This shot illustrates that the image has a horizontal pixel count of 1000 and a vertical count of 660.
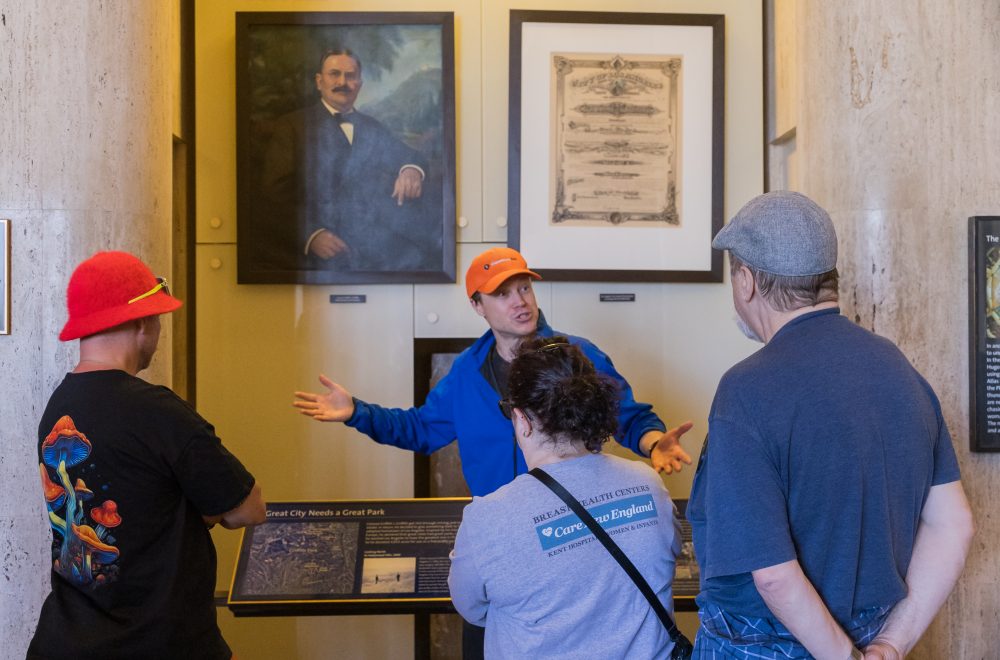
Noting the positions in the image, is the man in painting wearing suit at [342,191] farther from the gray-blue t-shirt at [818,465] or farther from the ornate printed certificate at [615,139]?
the gray-blue t-shirt at [818,465]

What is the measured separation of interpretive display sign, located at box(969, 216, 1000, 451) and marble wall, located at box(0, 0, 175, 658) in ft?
9.77

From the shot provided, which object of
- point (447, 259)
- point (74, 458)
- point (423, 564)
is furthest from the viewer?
point (447, 259)

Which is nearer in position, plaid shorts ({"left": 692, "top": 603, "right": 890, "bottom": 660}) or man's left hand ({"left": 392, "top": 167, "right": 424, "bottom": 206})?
plaid shorts ({"left": 692, "top": 603, "right": 890, "bottom": 660})

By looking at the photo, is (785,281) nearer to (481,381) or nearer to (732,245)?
(732,245)

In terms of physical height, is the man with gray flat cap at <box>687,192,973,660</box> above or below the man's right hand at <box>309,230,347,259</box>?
below

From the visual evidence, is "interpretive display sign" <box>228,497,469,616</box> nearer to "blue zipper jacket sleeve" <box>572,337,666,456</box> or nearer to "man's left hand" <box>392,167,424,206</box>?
"blue zipper jacket sleeve" <box>572,337,666,456</box>

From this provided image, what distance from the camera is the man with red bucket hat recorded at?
2459 mm

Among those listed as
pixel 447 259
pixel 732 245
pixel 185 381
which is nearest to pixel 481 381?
pixel 447 259

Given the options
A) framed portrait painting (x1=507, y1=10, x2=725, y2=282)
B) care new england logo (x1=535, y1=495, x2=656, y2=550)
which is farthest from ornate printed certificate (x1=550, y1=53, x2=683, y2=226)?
care new england logo (x1=535, y1=495, x2=656, y2=550)

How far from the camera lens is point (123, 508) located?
2.46 m

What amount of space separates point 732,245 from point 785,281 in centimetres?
13

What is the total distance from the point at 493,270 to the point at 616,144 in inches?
59.3

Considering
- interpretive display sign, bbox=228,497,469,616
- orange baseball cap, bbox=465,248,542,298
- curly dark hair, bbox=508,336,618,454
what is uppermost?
orange baseball cap, bbox=465,248,542,298

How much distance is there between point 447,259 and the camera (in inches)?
186
